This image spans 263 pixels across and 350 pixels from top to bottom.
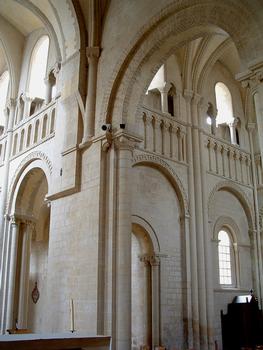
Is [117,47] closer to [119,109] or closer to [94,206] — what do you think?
[119,109]

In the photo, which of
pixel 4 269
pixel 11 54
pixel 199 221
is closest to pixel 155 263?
pixel 199 221

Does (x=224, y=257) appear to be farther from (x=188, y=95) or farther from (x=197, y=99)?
(x=188, y=95)

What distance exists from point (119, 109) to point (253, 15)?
4.00 meters

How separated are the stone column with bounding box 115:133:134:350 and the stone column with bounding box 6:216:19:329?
5993 mm

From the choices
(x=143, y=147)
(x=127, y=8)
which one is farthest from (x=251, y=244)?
(x=127, y=8)

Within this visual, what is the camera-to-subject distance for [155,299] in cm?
1291

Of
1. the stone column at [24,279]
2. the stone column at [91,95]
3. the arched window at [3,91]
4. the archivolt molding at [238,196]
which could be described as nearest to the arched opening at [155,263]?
the archivolt molding at [238,196]

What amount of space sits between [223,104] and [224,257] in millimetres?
6691

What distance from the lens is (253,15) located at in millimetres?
7785

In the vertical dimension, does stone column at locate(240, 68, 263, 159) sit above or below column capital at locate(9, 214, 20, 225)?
above

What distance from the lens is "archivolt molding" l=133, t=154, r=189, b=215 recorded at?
44.3ft

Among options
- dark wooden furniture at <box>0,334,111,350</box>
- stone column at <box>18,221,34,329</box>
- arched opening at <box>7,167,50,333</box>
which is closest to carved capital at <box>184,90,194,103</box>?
arched opening at <box>7,167,50,333</box>

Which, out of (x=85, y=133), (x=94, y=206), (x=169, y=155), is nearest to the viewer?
(x=94, y=206)

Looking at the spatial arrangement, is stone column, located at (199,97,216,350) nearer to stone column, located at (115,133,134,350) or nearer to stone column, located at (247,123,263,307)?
stone column, located at (247,123,263,307)
